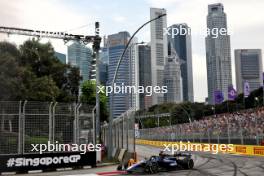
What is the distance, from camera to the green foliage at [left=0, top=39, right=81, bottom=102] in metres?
39.9

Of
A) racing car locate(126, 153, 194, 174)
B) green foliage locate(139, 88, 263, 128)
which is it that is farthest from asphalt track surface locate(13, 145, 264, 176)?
green foliage locate(139, 88, 263, 128)

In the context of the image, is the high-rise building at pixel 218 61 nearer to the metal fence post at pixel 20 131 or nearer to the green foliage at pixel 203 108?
the green foliage at pixel 203 108

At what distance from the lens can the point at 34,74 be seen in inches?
1887

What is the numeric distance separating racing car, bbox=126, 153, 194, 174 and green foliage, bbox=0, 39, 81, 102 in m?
22.0

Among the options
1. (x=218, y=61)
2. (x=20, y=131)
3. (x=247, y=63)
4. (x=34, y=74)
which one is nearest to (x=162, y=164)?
(x=20, y=131)

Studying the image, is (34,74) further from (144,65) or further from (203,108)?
(203,108)

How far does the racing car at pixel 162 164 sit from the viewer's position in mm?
20281

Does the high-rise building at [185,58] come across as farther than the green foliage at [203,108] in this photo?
No

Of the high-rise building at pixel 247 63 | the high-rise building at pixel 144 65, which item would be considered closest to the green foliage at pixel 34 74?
the high-rise building at pixel 144 65

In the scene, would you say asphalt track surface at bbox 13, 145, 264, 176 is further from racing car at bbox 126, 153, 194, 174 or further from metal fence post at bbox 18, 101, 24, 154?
metal fence post at bbox 18, 101, 24, 154

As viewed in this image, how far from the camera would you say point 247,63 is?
112 meters

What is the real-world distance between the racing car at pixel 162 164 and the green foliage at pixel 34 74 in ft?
72.0

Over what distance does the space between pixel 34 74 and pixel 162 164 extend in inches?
1190

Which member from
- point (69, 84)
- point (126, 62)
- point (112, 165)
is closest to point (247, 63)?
point (69, 84)
